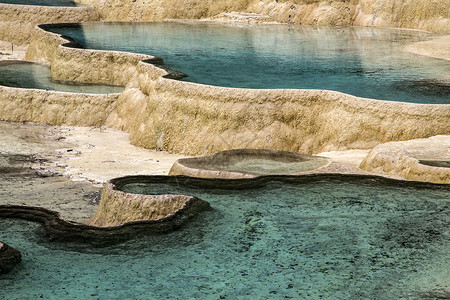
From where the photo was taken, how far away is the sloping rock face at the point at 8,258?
21.2 ft

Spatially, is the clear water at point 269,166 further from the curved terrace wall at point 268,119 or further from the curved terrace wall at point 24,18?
the curved terrace wall at point 24,18

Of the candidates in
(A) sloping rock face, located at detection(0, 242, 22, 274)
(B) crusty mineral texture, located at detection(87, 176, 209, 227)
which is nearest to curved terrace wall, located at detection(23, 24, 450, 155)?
(B) crusty mineral texture, located at detection(87, 176, 209, 227)

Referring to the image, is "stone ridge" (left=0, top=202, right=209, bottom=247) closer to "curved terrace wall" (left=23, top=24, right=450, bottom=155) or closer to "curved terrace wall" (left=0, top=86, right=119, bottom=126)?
"curved terrace wall" (left=23, top=24, right=450, bottom=155)

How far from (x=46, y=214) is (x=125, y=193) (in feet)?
3.11

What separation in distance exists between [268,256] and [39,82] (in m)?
13.4

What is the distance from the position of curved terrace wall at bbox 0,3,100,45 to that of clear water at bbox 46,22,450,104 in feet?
4.57

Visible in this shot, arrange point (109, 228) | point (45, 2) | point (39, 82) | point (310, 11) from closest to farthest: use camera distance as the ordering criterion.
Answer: point (109, 228), point (39, 82), point (310, 11), point (45, 2)

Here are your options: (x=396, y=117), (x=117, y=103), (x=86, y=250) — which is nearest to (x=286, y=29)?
(x=117, y=103)

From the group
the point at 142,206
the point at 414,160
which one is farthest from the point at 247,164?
the point at 142,206

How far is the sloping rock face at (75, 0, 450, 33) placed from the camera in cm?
2255

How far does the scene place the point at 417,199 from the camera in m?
8.42

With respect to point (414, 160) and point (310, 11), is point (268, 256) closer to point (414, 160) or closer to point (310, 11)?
point (414, 160)

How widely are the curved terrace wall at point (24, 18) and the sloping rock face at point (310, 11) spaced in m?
1.66

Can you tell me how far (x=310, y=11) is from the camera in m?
24.9
